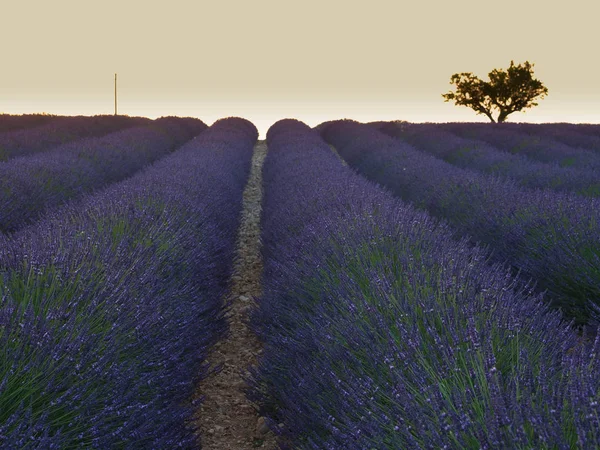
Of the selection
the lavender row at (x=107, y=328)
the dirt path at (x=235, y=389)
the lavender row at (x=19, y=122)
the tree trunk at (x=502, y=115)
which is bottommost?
→ the dirt path at (x=235, y=389)

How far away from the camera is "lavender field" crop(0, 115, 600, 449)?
1.63m

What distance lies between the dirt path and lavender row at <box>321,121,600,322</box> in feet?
6.12

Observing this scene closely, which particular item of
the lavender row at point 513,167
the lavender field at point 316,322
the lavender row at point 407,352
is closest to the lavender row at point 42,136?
the lavender field at point 316,322

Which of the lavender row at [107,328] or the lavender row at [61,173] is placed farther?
the lavender row at [61,173]

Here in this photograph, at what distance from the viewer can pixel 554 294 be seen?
4203 millimetres

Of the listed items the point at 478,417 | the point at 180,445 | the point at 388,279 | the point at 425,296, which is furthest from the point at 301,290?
the point at 478,417

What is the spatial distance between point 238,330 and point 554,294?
2.34 meters

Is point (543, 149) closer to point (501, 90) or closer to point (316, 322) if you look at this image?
point (316, 322)

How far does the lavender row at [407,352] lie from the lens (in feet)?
4.80

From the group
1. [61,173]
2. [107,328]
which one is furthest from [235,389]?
[61,173]

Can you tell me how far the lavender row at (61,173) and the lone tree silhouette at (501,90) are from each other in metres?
23.1

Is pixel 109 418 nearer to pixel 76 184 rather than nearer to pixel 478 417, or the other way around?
pixel 478 417

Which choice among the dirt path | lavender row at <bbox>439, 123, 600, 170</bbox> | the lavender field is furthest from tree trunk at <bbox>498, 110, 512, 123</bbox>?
the dirt path

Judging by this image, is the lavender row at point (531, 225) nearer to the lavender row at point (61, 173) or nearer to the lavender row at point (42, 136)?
the lavender row at point (61, 173)
